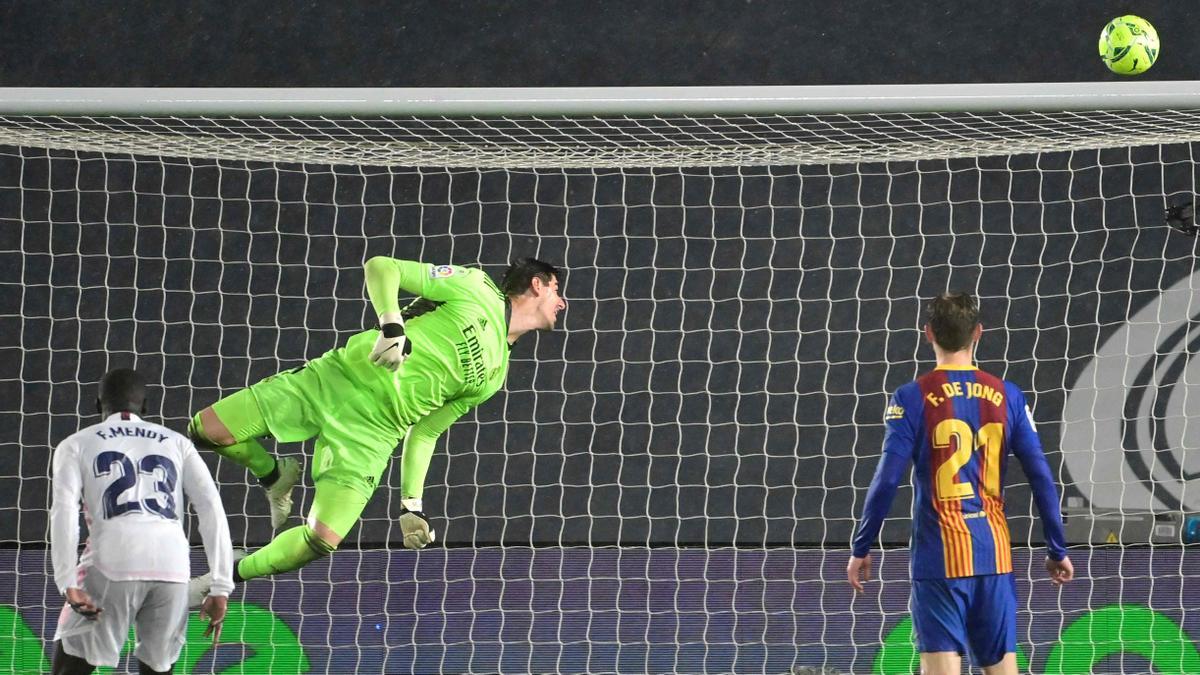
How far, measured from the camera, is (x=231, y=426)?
4.86 m

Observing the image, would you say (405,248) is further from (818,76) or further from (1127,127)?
(1127,127)

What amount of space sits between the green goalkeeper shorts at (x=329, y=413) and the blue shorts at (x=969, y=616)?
203 cm

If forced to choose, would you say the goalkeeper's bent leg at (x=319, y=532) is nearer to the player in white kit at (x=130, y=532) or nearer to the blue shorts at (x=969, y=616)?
the player in white kit at (x=130, y=532)

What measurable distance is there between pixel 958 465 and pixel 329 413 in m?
2.21

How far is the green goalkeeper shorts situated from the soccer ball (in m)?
4.16

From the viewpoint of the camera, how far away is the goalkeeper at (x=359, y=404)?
4.89 metres

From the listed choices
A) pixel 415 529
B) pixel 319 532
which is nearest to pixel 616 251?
pixel 415 529

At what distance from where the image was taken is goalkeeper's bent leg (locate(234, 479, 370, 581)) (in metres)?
4.91

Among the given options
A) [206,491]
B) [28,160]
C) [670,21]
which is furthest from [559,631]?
[28,160]

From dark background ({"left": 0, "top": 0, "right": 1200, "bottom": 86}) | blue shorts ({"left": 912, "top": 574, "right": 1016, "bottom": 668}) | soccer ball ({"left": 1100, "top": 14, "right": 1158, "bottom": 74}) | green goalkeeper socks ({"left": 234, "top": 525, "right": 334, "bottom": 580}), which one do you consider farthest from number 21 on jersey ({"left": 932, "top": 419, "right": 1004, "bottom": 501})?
dark background ({"left": 0, "top": 0, "right": 1200, "bottom": 86})

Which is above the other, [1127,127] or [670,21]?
[670,21]

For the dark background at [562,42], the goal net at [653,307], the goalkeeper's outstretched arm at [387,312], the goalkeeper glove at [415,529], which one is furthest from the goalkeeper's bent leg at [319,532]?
the dark background at [562,42]

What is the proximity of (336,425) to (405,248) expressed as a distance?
3452mm

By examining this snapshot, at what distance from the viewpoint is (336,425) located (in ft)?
16.2
